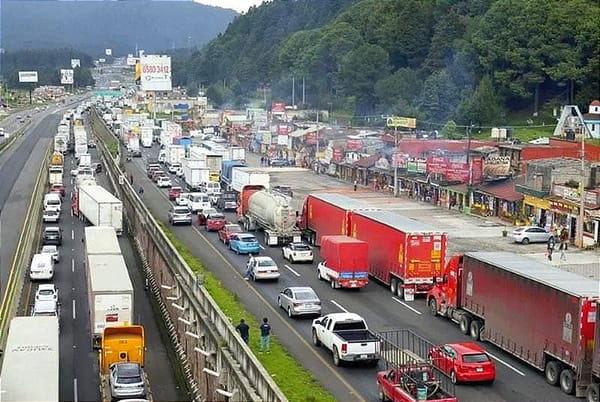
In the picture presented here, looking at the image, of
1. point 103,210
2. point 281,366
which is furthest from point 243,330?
point 103,210

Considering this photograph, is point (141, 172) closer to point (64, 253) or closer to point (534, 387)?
point (64, 253)

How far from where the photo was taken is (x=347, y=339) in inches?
877

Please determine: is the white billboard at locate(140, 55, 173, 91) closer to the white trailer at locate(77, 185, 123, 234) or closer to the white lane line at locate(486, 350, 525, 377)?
the white trailer at locate(77, 185, 123, 234)

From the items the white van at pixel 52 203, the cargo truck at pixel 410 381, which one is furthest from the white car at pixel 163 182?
the cargo truck at pixel 410 381

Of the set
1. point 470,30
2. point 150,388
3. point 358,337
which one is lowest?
point 150,388

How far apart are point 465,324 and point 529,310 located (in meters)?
3.83

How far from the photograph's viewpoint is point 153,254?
36.9 metres

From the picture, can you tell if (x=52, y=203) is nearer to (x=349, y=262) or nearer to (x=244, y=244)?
(x=244, y=244)

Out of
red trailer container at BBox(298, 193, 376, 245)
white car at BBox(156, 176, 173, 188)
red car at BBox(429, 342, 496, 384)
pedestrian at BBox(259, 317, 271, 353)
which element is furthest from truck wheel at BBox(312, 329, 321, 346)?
white car at BBox(156, 176, 173, 188)

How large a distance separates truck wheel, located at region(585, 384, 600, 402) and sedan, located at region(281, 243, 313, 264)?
1762cm

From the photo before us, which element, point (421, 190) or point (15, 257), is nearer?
point (15, 257)

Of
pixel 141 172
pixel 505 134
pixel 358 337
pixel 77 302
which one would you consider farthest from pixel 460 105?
pixel 358 337

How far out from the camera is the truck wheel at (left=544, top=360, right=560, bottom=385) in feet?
68.8

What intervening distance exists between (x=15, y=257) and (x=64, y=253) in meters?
2.86
